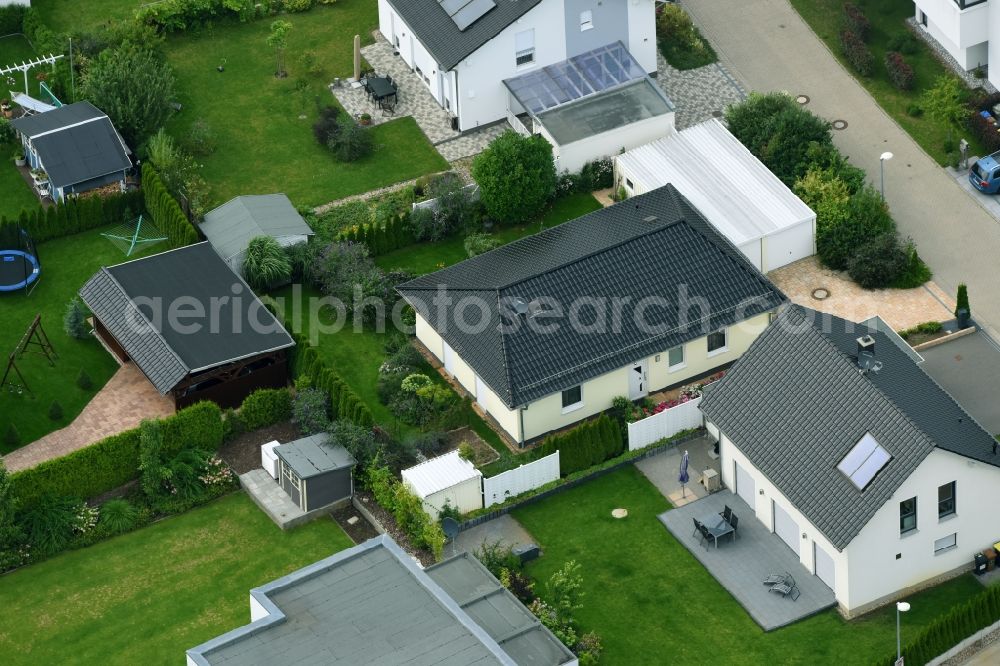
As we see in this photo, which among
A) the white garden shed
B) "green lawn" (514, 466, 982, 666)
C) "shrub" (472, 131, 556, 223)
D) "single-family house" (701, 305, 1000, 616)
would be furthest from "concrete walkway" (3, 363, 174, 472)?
the white garden shed

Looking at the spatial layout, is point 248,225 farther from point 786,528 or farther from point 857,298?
point 786,528

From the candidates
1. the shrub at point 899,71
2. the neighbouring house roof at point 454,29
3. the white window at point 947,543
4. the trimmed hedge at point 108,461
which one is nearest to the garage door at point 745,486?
the white window at point 947,543

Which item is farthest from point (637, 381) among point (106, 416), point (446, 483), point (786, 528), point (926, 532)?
point (106, 416)

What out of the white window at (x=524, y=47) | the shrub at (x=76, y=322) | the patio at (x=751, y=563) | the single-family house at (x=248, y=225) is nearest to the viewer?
the patio at (x=751, y=563)

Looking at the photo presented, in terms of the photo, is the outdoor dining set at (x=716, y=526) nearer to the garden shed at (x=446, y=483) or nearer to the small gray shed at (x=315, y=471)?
the garden shed at (x=446, y=483)

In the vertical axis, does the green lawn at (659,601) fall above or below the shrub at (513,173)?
below

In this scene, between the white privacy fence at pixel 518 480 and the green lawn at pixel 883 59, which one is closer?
the white privacy fence at pixel 518 480

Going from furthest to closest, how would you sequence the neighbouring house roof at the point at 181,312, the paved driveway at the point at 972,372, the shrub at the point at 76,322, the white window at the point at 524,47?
the white window at the point at 524,47, the shrub at the point at 76,322, the neighbouring house roof at the point at 181,312, the paved driveway at the point at 972,372

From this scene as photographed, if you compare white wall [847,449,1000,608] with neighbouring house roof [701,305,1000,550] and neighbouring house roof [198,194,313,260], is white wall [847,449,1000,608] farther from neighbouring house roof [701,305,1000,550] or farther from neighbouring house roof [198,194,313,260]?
neighbouring house roof [198,194,313,260]
